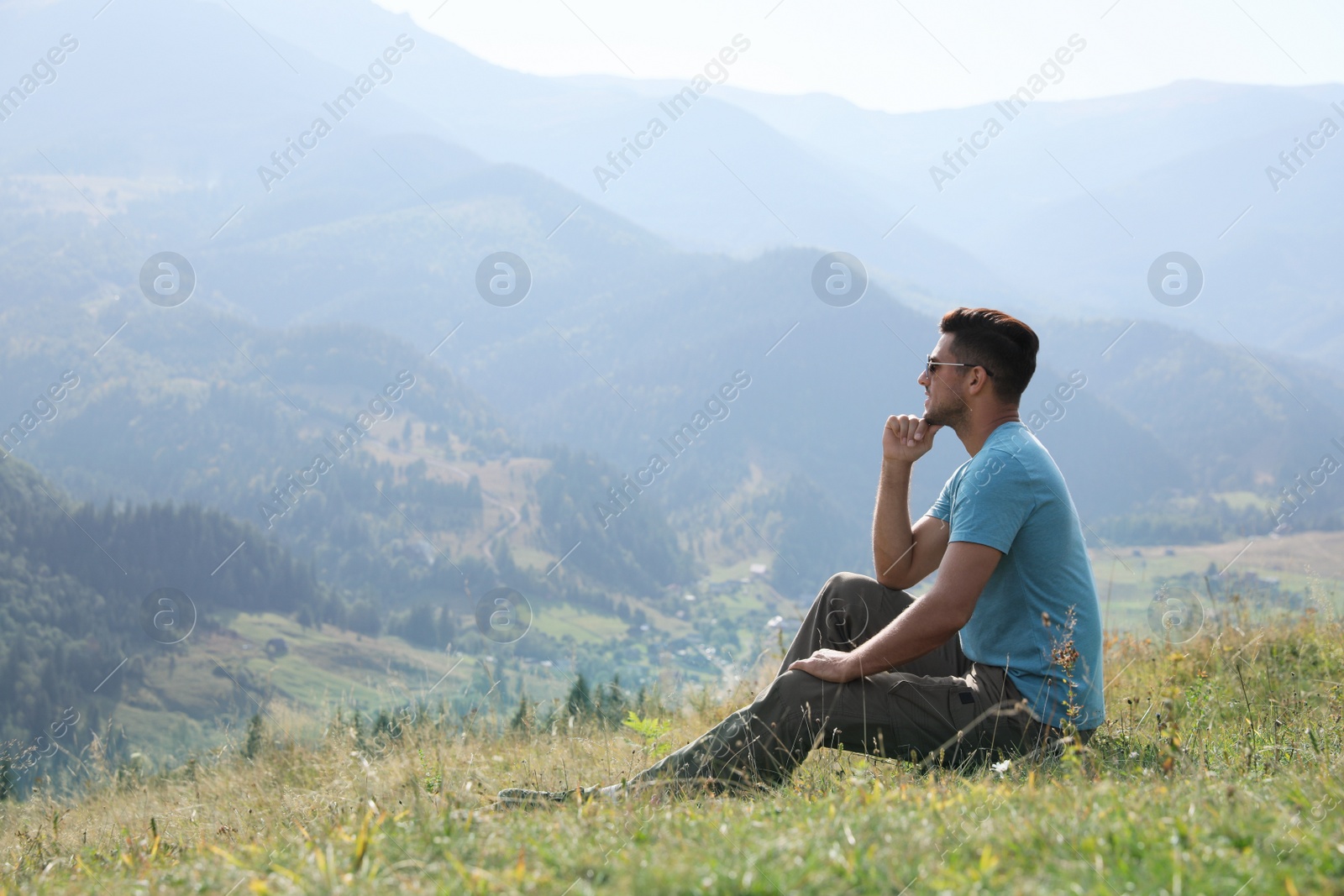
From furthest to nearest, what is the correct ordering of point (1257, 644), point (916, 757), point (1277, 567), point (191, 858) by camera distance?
1. point (1277, 567)
2. point (1257, 644)
3. point (916, 757)
4. point (191, 858)

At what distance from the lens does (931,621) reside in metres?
3.57

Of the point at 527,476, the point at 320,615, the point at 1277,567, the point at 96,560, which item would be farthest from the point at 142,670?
the point at 1277,567

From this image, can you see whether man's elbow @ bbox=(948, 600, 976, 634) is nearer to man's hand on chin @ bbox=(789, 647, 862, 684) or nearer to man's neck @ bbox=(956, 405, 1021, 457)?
man's hand on chin @ bbox=(789, 647, 862, 684)

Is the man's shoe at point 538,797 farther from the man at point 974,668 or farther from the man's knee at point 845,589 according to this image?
the man's knee at point 845,589

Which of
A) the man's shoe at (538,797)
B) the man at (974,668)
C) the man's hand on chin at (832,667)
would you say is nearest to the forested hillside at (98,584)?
the man's shoe at (538,797)

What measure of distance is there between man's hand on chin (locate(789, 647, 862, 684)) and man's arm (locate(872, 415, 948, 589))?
0.93 meters

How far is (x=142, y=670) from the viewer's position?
107938mm

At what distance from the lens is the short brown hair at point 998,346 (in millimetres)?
4113

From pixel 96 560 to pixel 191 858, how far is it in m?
137

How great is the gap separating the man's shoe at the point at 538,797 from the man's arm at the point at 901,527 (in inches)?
69.0

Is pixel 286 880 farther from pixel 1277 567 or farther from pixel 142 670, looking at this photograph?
pixel 1277 567

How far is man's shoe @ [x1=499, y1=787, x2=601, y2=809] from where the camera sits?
362 cm

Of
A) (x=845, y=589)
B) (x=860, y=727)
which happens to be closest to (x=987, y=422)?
(x=845, y=589)

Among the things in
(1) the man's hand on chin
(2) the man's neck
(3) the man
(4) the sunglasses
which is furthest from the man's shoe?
(4) the sunglasses
